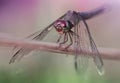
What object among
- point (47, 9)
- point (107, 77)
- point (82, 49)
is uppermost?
point (47, 9)

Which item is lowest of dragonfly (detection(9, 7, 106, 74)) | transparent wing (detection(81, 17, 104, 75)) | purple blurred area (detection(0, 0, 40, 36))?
transparent wing (detection(81, 17, 104, 75))

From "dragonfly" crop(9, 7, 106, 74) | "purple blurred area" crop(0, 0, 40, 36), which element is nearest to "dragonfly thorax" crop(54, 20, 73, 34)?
"dragonfly" crop(9, 7, 106, 74)

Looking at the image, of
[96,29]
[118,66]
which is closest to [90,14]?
[96,29]

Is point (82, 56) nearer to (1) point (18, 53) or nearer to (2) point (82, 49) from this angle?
(2) point (82, 49)

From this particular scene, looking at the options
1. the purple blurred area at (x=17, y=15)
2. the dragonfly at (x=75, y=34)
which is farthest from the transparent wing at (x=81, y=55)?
the purple blurred area at (x=17, y=15)

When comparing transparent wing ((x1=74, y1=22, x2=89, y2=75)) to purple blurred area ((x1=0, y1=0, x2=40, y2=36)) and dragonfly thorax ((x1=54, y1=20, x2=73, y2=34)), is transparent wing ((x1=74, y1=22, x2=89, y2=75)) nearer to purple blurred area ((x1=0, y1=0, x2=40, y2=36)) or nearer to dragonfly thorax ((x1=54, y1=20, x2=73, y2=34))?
dragonfly thorax ((x1=54, y1=20, x2=73, y2=34))

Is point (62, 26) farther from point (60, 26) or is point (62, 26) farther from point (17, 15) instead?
point (17, 15)

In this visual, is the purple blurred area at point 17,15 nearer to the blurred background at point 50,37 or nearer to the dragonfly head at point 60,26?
the blurred background at point 50,37
